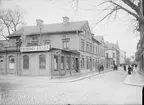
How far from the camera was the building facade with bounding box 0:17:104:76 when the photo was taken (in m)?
17.5

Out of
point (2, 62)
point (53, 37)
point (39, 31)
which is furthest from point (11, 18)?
point (53, 37)

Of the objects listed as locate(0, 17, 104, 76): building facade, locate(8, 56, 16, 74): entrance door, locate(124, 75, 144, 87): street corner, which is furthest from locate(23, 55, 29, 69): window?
locate(124, 75, 144, 87): street corner

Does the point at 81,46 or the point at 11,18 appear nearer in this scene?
the point at 11,18

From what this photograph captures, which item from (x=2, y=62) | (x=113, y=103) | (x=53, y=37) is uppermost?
(x=53, y=37)

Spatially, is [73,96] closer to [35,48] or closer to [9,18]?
[9,18]

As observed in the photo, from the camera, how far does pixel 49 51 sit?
17.2m

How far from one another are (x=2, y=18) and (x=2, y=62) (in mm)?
15061

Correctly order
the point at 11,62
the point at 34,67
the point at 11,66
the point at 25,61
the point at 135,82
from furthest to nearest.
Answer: the point at 11,62
the point at 11,66
the point at 25,61
the point at 34,67
the point at 135,82

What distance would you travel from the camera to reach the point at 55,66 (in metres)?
18.4

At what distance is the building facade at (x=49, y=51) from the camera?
17.5m

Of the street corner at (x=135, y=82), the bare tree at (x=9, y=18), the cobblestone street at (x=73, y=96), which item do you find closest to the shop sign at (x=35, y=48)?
the cobblestone street at (x=73, y=96)

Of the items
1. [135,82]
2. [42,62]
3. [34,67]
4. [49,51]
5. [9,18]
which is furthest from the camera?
[34,67]

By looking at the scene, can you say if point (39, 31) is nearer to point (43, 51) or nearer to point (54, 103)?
point (43, 51)

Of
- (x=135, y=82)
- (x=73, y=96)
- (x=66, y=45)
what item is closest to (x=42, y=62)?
(x=66, y=45)
